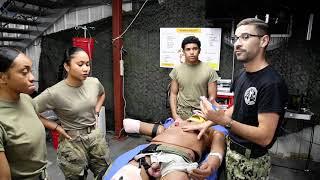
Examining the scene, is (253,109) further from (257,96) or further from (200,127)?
(200,127)

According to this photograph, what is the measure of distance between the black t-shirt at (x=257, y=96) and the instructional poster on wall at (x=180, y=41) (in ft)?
6.50

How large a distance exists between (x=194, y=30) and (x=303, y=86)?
1739 millimetres

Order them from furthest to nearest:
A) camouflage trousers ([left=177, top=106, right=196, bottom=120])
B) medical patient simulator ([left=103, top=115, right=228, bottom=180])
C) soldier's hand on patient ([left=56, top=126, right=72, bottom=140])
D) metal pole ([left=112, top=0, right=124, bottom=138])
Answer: metal pole ([left=112, top=0, right=124, bottom=138]), camouflage trousers ([left=177, top=106, right=196, bottom=120]), soldier's hand on patient ([left=56, top=126, right=72, bottom=140]), medical patient simulator ([left=103, top=115, right=228, bottom=180])

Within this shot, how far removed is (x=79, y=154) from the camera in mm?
2061

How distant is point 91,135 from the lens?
2.15 metres

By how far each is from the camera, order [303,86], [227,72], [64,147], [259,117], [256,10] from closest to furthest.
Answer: [259,117] < [64,147] < [256,10] < [303,86] < [227,72]

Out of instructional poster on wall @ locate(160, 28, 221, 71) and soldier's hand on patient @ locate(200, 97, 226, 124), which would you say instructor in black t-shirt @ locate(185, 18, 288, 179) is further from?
instructional poster on wall @ locate(160, 28, 221, 71)

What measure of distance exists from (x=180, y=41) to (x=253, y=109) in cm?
246

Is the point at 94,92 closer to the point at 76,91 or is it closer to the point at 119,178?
the point at 76,91

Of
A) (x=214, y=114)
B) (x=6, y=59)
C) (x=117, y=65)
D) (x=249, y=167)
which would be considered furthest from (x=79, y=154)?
(x=117, y=65)

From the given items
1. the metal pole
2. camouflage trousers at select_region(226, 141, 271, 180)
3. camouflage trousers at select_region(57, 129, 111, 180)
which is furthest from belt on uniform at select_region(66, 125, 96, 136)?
the metal pole

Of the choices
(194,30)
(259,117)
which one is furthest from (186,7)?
(259,117)

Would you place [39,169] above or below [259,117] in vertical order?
below

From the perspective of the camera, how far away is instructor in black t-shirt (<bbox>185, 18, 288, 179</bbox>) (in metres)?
1.43
